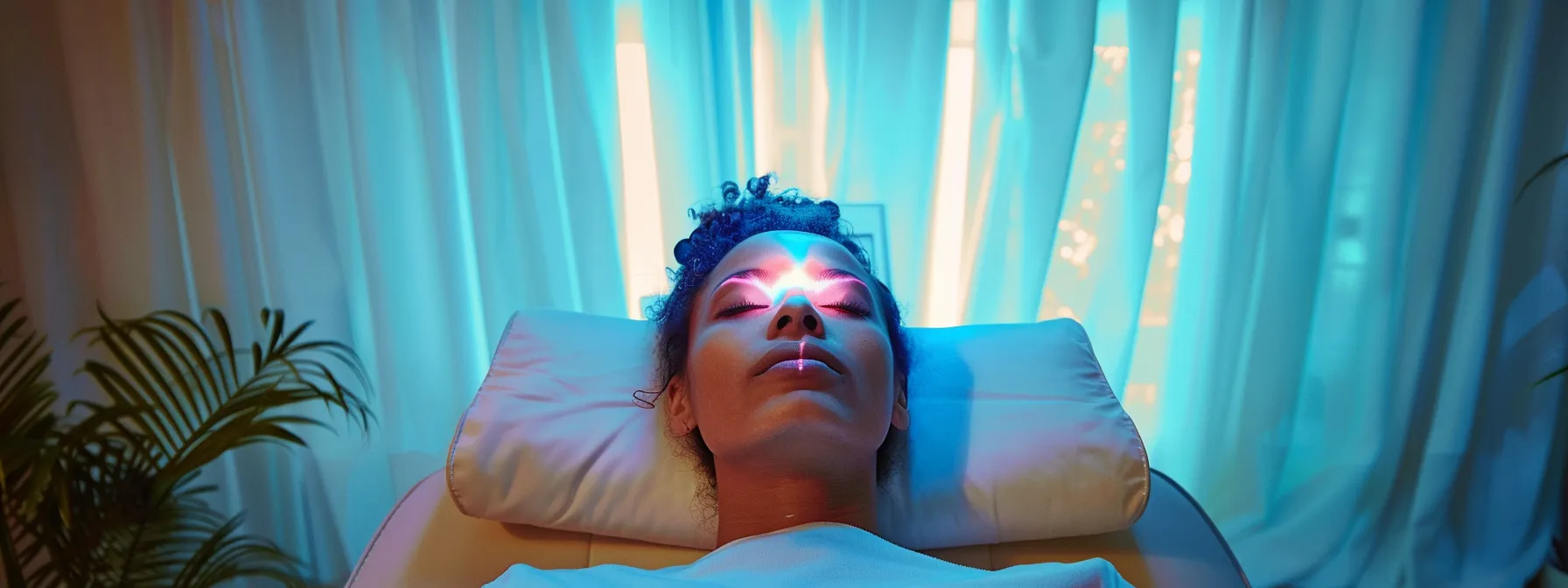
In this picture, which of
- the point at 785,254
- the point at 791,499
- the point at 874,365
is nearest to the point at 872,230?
the point at 785,254

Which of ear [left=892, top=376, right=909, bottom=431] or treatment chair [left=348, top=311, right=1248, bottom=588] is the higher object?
ear [left=892, top=376, right=909, bottom=431]

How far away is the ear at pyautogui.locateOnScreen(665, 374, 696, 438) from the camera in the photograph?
4.31ft

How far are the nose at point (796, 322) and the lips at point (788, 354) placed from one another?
18 millimetres

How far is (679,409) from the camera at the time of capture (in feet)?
4.37

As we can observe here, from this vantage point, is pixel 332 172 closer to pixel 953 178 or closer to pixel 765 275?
pixel 765 275

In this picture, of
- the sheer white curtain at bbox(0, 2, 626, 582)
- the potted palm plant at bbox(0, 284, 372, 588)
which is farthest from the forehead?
the potted palm plant at bbox(0, 284, 372, 588)

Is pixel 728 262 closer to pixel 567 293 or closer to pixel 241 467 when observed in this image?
pixel 567 293

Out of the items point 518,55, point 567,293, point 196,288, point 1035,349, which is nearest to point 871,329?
point 1035,349

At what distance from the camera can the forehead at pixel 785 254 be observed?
50.3 inches

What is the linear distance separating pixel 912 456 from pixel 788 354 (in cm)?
35

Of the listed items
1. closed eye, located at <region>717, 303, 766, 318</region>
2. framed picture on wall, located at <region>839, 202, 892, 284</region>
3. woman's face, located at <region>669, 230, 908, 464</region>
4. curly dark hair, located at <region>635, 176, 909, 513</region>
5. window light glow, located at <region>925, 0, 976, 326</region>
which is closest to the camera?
woman's face, located at <region>669, 230, 908, 464</region>

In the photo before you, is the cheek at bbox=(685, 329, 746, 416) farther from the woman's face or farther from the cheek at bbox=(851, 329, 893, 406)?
the cheek at bbox=(851, 329, 893, 406)

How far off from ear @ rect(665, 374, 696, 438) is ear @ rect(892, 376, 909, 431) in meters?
0.30

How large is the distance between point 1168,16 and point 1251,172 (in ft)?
1.18
